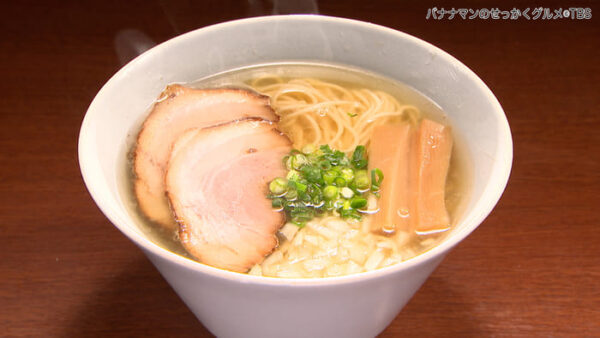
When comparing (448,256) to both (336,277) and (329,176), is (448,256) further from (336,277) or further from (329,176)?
(336,277)

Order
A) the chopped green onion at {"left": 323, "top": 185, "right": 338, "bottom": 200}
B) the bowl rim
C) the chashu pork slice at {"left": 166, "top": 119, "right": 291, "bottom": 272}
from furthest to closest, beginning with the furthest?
the chopped green onion at {"left": 323, "top": 185, "right": 338, "bottom": 200} → the chashu pork slice at {"left": 166, "top": 119, "right": 291, "bottom": 272} → the bowl rim

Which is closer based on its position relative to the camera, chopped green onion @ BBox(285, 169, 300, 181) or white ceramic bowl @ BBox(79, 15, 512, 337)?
white ceramic bowl @ BBox(79, 15, 512, 337)

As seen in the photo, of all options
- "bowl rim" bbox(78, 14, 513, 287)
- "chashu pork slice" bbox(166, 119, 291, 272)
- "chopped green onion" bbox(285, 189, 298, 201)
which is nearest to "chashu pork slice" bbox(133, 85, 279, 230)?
"chashu pork slice" bbox(166, 119, 291, 272)

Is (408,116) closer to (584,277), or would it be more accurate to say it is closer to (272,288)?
(584,277)

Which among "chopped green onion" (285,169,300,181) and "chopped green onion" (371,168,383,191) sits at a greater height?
"chopped green onion" (371,168,383,191)

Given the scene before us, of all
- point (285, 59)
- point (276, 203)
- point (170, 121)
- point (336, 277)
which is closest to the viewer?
point (336, 277)

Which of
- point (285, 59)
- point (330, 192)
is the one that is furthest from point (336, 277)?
point (285, 59)

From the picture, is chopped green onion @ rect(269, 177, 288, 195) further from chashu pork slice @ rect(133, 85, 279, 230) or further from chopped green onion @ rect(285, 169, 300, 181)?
chashu pork slice @ rect(133, 85, 279, 230)
